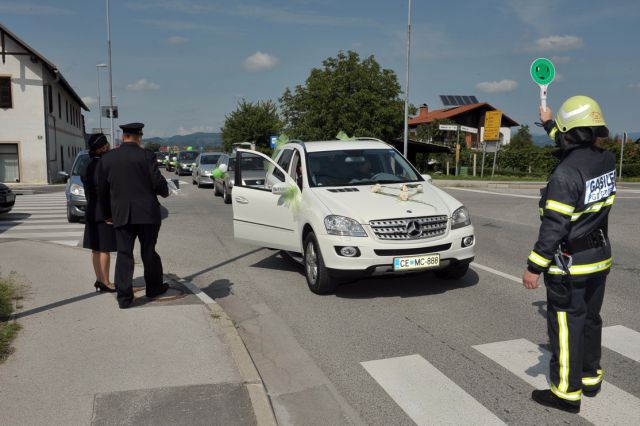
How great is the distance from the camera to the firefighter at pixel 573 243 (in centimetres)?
344

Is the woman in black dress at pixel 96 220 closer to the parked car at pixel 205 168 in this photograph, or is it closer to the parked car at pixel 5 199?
the parked car at pixel 5 199

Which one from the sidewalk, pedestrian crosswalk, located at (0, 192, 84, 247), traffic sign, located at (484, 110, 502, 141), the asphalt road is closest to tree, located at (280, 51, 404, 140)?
traffic sign, located at (484, 110, 502, 141)

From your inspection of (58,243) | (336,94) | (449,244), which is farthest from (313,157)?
(336,94)

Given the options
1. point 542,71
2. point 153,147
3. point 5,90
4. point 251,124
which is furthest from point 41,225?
point 153,147

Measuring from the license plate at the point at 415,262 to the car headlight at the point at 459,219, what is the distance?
48 centimetres

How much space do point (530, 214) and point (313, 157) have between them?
929 centimetres

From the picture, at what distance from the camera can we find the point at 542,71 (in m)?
6.24

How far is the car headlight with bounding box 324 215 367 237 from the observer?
613cm

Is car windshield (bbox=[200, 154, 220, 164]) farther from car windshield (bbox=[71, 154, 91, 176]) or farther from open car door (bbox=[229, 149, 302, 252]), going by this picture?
open car door (bbox=[229, 149, 302, 252])

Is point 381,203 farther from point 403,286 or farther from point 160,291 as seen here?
point 160,291

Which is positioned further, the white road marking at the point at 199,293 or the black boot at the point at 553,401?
the white road marking at the point at 199,293

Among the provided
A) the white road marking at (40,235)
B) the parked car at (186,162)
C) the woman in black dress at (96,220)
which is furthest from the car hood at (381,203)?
the parked car at (186,162)

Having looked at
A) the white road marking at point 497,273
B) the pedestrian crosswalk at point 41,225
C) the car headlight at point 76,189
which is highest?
the car headlight at point 76,189

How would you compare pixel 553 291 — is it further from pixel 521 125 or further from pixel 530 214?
pixel 521 125
